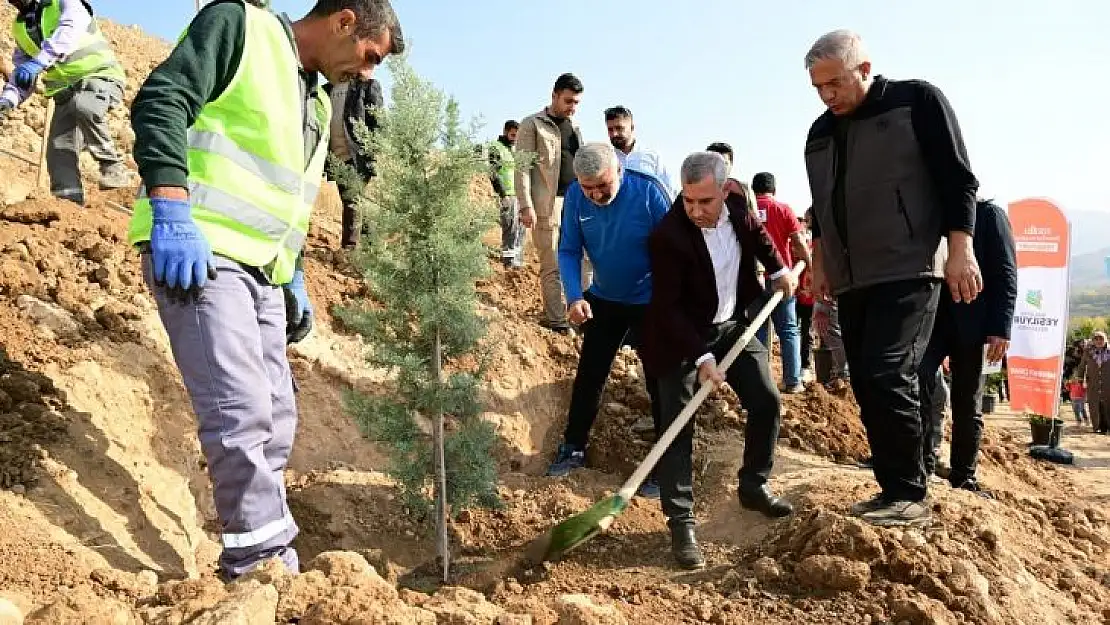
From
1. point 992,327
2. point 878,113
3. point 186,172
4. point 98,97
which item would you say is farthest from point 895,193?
point 98,97

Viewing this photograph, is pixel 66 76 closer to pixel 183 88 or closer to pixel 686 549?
pixel 183 88

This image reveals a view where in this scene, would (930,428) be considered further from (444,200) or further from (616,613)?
(444,200)

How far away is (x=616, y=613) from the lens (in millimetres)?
2584

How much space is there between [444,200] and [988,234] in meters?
3.18

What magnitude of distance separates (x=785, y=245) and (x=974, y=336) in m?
1.81

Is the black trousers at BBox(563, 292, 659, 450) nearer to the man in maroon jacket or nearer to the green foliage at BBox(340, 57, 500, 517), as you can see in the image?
the man in maroon jacket

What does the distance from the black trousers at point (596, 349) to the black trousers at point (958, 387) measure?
169 centimetres

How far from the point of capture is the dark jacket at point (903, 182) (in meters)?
3.19

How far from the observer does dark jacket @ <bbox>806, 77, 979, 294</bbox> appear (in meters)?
3.19

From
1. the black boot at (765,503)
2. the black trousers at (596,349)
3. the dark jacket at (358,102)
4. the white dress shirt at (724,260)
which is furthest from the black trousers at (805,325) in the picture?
the dark jacket at (358,102)

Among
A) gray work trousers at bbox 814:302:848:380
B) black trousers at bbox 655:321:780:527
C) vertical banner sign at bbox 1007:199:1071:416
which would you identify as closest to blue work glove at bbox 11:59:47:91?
black trousers at bbox 655:321:780:527

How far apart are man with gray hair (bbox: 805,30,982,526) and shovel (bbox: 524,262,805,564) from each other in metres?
0.68

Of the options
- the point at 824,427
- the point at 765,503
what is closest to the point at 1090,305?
the point at 824,427

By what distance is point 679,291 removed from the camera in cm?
372
